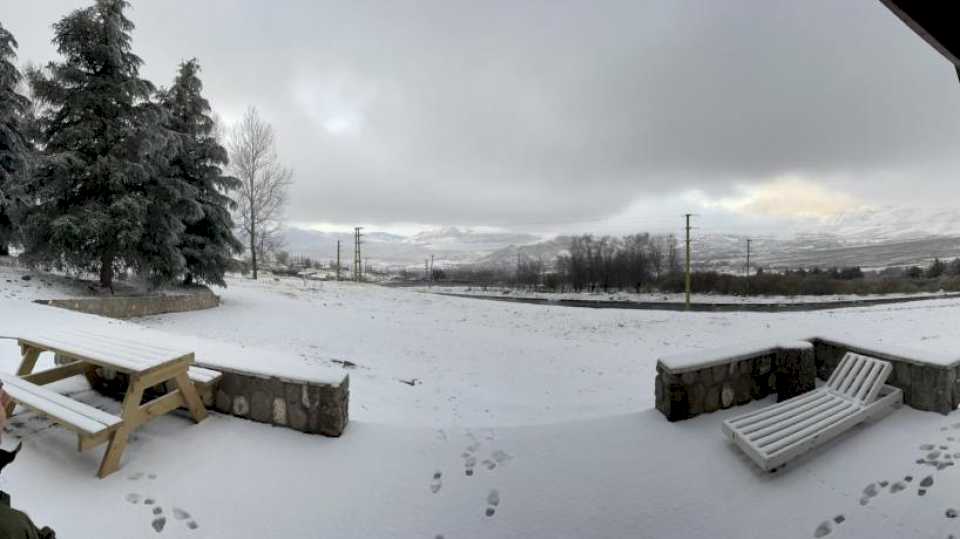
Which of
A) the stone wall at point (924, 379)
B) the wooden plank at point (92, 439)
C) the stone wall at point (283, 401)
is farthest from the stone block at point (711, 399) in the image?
the wooden plank at point (92, 439)

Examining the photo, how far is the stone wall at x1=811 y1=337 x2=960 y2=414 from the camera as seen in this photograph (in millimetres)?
4031

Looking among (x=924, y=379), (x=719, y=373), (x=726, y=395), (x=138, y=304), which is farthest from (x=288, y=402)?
(x=138, y=304)

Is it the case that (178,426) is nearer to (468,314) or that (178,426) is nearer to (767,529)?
(767,529)

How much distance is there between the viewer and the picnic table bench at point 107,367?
3.19 meters

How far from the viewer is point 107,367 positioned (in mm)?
3758

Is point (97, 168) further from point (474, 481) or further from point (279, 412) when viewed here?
point (474, 481)

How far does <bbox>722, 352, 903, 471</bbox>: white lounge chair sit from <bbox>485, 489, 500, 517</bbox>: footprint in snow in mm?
2028

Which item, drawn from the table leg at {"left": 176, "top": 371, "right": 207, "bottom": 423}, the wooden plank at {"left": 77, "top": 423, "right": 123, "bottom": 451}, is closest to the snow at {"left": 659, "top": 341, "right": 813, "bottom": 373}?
the table leg at {"left": 176, "top": 371, "right": 207, "bottom": 423}

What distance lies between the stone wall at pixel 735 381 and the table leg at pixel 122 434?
4638 mm

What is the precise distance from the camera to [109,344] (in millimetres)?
4051

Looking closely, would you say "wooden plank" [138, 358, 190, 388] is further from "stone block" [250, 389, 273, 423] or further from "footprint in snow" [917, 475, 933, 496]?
"footprint in snow" [917, 475, 933, 496]

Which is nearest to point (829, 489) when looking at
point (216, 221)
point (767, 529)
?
point (767, 529)

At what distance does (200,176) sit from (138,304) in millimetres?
5166

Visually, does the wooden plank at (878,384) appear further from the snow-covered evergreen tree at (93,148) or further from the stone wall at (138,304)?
the snow-covered evergreen tree at (93,148)
